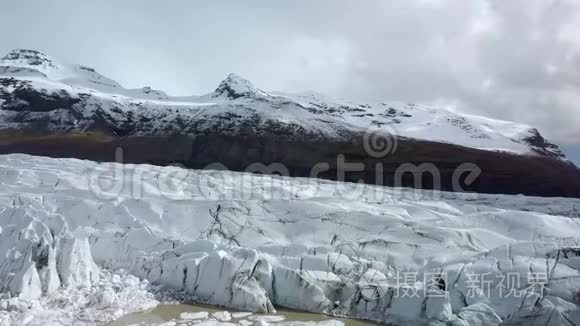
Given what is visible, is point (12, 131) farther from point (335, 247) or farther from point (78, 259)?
point (335, 247)

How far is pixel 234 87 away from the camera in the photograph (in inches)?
1937


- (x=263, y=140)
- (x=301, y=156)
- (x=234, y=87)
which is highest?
(x=234, y=87)

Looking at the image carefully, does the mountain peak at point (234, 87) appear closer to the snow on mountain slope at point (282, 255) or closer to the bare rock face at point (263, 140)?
the bare rock face at point (263, 140)

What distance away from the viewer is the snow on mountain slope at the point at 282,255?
746 centimetres

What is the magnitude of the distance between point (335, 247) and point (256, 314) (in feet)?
8.25

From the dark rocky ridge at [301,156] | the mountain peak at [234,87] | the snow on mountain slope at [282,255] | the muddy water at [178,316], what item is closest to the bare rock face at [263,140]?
the dark rocky ridge at [301,156]

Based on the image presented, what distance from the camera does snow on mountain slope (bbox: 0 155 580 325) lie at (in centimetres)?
746

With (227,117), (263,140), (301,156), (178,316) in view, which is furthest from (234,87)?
(178,316)

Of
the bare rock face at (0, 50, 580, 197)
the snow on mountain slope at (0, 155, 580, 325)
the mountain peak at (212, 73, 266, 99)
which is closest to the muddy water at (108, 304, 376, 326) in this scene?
the snow on mountain slope at (0, 155, 580, 325)

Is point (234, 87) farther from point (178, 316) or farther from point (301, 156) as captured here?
point (178, 316)

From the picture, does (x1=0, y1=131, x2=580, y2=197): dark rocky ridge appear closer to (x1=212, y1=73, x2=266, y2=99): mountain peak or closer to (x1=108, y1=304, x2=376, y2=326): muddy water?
(x1=108, y1=304, x2=376, y2=326): muddy water

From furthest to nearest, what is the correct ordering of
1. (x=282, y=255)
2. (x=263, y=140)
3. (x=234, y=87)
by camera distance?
(x=234, y=87), (x=263, y=140), (x=282, y=255)

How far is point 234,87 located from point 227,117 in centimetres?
1648

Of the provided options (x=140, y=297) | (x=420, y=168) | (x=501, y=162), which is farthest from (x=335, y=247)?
(x=501, y=162)
